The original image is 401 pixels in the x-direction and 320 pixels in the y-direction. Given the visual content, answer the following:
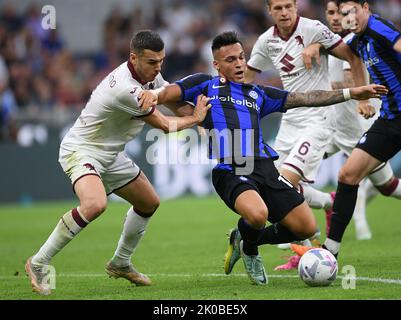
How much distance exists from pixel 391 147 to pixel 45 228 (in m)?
7.25

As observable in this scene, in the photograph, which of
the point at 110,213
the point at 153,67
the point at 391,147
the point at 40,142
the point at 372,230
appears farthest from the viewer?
the point at 40,142

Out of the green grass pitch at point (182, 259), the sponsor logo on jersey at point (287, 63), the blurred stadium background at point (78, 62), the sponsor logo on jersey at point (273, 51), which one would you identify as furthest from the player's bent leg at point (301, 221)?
the blurred stadium background at point (78, 62)

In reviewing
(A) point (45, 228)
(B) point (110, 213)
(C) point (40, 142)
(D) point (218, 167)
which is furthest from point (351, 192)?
(C) point (40, 142)

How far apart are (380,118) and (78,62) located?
14.3 meters

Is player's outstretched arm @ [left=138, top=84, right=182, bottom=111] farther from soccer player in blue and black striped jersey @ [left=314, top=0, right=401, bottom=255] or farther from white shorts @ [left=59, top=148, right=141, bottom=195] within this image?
soccer player in blue and black striped jersey @ [left=314, top=0, right=401, bottom=255]

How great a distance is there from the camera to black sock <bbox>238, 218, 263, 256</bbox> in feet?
25.7

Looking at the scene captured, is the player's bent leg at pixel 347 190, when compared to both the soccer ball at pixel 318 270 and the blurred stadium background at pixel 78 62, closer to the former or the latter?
the soccer ball at pixel 318 270

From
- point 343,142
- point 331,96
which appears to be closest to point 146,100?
point 331,96

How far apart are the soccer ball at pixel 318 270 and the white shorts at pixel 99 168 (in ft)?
6.10

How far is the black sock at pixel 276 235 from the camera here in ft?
26.6

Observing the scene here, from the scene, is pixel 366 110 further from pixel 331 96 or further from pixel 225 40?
pixel 225 40

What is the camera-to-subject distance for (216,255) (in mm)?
10508
